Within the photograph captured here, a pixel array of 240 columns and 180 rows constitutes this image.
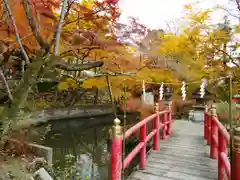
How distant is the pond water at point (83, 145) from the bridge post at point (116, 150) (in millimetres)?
2535

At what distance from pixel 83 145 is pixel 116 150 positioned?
6.46 meters

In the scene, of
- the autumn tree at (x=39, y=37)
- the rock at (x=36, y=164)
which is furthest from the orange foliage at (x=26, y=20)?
the rock at (x=36, y=164)

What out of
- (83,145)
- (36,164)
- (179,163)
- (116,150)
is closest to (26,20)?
(36,164)

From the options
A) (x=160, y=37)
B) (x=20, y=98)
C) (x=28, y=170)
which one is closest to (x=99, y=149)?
(x=28, y=170)

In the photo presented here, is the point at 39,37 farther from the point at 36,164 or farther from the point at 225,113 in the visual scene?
the point at 225,113

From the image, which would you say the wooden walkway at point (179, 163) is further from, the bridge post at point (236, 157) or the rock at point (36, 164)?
the rock at point (36, 164)

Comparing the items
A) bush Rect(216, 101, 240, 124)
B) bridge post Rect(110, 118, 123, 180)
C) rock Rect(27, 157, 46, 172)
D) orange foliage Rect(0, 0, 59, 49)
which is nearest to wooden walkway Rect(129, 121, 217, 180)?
bridge post Rect(110, 118, 123, 180)

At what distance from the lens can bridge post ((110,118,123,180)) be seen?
266 centimetres

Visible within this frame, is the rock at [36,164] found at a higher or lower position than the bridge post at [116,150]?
lower

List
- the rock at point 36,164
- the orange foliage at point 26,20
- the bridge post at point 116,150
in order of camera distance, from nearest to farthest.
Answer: the bridge post at point 116,150 < the rock at point 36,164 < the orange foliage at point 26,20

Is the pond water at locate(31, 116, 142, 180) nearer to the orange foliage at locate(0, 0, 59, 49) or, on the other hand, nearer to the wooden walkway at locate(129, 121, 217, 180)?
the wooden walkway at locate(129, 121, 217, 180)

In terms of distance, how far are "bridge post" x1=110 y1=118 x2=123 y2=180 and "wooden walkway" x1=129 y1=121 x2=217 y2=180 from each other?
2.87 feet

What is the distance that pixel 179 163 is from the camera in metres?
4.10

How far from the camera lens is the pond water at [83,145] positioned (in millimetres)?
6180
